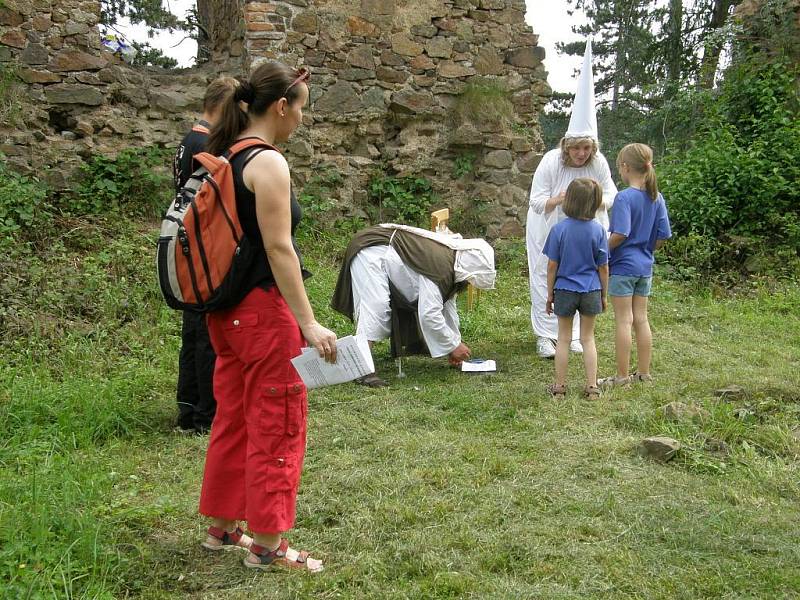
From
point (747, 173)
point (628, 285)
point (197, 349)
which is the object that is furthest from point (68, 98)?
point (747, 173)

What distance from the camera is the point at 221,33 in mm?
8125

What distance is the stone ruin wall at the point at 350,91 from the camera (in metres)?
6.77

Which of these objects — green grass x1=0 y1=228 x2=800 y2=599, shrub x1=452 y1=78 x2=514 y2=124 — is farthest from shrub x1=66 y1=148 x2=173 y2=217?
shrub x1=452 y1=78 x2=514 y2=124

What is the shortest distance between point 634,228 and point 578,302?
0.63 m

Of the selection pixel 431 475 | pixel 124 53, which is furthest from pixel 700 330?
pixel 124 53

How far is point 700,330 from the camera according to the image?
6578 millimetres

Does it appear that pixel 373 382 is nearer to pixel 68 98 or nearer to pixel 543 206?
pixel 543 206

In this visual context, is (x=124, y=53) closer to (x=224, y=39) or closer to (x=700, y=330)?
(x=224, y=39)

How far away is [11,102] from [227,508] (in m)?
5.28

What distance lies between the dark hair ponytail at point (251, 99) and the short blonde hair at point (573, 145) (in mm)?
3093

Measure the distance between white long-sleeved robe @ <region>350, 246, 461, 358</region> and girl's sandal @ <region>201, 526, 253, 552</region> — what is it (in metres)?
2.22

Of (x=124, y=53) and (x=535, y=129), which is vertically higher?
(x=124, y=53)

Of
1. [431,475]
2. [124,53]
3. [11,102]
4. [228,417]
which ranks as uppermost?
[124,53]

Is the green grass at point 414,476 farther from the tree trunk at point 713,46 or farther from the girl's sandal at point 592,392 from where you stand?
the tree trunk at point 713,46
